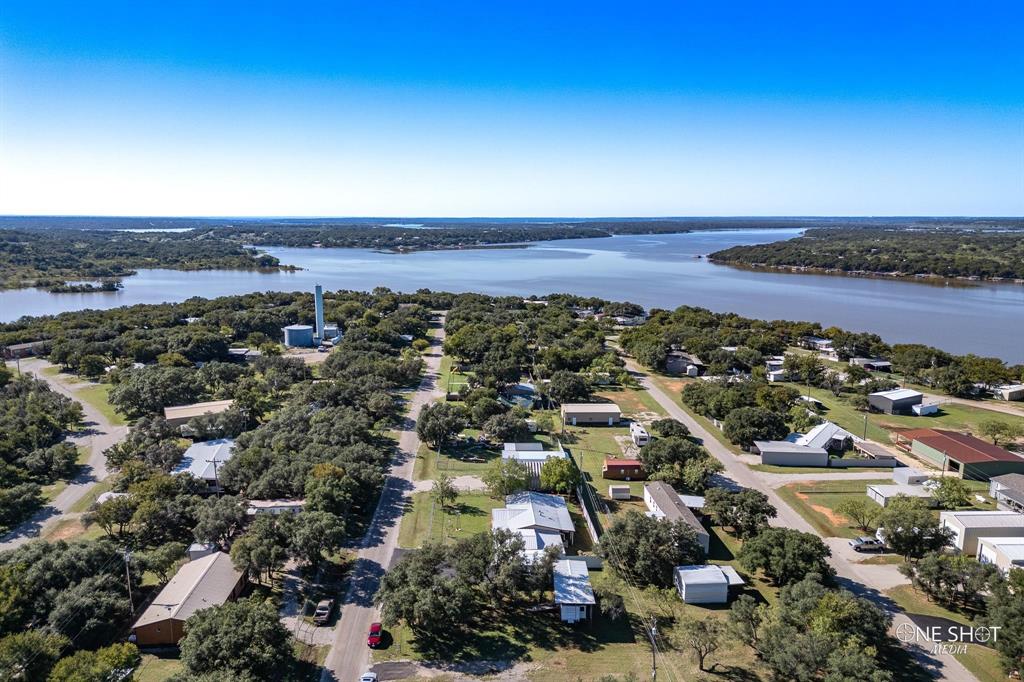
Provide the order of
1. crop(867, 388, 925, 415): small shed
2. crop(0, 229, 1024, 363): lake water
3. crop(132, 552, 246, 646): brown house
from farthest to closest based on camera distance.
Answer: crop(0, 229, 1024, 363): lake water → crop(867, 388, 925, 415): small shed → crop(132, 552, 246, 646): brown house

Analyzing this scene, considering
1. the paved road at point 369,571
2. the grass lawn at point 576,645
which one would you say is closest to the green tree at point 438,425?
the paved road at point 369,571

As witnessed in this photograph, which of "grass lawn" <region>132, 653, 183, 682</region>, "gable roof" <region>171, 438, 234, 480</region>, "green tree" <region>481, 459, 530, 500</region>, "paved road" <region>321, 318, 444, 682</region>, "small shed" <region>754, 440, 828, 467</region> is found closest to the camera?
"grass lawn" <region>132, 653, 183, 682</region>

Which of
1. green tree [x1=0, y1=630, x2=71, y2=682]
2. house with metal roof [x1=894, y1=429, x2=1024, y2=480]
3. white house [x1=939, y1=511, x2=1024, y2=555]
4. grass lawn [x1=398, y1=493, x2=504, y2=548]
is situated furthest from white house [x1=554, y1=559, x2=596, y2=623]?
house with metal roof [x1=894, y1=429, x2=1024, y2=480]

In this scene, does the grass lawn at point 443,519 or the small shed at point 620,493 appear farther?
the small shed at point 620,493

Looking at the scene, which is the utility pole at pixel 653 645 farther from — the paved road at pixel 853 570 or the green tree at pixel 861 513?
the green tree at pixel 861 513

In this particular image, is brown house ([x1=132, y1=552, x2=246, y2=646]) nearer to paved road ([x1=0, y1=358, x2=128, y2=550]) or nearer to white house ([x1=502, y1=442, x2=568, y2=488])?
paved road ([x1=0, y1=358, x2=128, y2=550])

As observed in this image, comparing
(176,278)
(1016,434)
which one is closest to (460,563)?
(1016,434)
